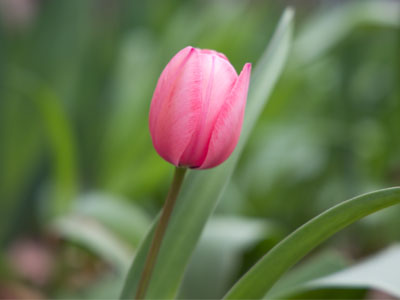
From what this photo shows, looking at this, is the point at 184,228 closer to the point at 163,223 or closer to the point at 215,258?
the point at 163,223

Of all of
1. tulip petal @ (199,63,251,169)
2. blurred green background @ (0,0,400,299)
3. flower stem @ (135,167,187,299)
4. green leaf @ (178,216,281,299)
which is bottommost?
flower stem @ (135,167,187,299)

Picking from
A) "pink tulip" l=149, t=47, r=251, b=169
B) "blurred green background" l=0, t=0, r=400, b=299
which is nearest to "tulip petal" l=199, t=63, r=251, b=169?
"pink tulip" l=149, t=47, r=251, b=169

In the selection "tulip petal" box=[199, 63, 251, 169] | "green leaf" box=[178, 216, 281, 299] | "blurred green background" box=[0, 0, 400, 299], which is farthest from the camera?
"blurred green background" box=[0, 0, 400, 299]

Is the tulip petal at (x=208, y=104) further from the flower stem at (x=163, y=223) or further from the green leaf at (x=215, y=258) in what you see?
the green leaf at (x=215, y=258)

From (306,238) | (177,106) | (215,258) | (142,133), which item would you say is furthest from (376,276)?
(142,133)

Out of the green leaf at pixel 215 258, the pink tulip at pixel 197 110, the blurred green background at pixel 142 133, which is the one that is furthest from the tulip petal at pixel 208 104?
the blurred green background at pixel 142 133

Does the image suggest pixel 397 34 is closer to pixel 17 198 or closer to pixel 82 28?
pixel 82 28

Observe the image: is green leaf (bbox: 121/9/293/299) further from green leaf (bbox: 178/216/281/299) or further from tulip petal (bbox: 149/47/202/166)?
green leaf (bbox: 178/216/281/299)
